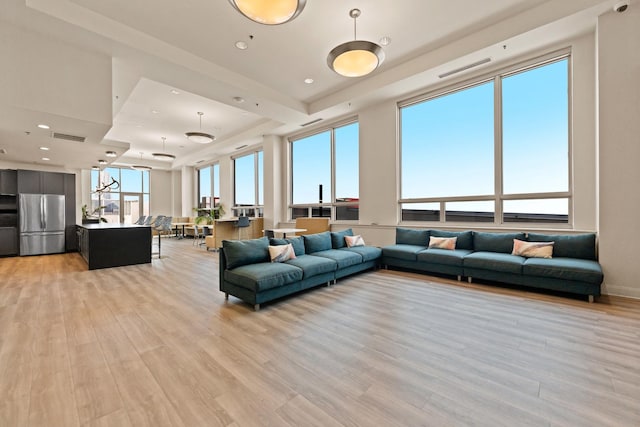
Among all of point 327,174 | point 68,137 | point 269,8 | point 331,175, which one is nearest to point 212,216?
point 327,174

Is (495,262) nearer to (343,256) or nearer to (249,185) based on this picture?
(343,256)

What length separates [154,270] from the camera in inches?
219

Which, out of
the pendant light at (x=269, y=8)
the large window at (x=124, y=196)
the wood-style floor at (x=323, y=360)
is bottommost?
the wood-style floor at (x=323, y=360)

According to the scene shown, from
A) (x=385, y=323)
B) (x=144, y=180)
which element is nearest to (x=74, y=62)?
(x=385, y=323)

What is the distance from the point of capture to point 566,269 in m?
3.49

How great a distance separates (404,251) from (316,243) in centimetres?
167

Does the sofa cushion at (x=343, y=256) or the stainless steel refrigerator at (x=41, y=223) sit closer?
the sofa cushion at (x=343, y=256)

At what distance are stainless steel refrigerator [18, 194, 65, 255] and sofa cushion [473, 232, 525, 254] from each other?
419 inches

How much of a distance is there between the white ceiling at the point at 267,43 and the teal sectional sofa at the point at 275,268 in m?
3.19

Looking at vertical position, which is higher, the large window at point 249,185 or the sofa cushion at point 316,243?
the large window at point 249,185

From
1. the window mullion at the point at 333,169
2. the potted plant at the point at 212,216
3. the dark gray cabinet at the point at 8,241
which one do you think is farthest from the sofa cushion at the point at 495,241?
the dark gray cabinet at the point at 8,241

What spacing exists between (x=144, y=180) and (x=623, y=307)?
16810mm

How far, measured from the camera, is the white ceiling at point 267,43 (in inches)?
141

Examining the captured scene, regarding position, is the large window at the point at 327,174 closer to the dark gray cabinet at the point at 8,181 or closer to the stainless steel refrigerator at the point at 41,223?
the stainless steel refrigerator at the point at 41,223
